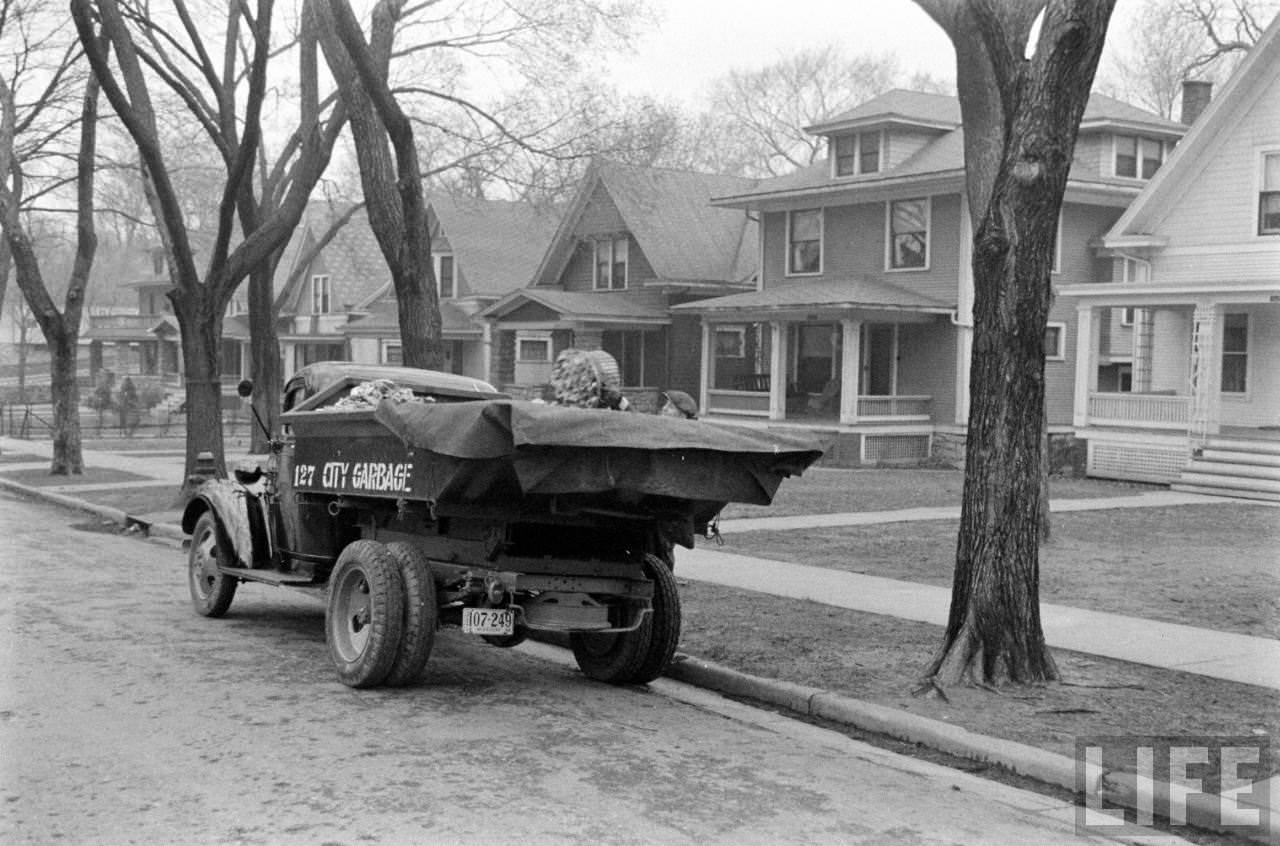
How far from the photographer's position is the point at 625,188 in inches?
1500

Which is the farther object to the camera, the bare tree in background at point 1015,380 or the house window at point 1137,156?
the house window at point 1137,156

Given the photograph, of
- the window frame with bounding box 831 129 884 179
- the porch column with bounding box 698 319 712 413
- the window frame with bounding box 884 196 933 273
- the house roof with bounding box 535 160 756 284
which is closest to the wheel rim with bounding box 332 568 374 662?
the window frame with bounding box 884 196 933 273

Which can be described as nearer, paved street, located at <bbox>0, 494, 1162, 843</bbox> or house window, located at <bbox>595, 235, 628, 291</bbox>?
paved street, located at <bbox>0, 494, 1162, 843</bbox>

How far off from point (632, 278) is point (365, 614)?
30.9 meters

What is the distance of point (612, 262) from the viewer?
4022 centimetres

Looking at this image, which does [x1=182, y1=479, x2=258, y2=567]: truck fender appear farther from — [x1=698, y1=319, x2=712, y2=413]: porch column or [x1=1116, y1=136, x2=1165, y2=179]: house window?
[x1=1116, y1=136, x2=1165, y2=179]: house window

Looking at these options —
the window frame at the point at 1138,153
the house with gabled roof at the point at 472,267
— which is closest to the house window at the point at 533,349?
the house with gabled roof at the point at 472,267

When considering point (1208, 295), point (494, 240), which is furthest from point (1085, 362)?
point (494, 240)

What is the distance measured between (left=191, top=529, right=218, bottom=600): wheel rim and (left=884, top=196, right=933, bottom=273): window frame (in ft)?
73.3

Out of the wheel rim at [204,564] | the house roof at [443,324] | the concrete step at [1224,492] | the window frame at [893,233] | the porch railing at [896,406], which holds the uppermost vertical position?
the window frame at [893,233]

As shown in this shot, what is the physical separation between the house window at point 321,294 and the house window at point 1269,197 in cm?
3937

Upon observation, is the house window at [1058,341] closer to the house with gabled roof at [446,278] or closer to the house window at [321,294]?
the house with gabled roof at [446,278]

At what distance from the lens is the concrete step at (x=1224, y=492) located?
73.5 feet

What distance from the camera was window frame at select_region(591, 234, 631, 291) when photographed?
3972 centimetres
